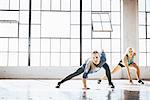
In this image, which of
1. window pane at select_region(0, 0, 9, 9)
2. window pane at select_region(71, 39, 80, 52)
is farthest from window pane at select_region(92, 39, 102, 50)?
window pane at select_region(0, 0, 9, 9)

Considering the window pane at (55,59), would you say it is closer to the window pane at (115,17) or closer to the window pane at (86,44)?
the window pane at (86,44)

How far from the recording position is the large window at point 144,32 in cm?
889

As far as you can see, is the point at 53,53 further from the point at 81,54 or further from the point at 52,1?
the point at 52,1

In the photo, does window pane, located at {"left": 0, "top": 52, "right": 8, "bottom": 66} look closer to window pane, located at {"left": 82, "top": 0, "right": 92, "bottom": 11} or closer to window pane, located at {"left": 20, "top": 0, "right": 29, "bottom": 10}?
window pane, located at {"left": 20, "top": 0, "right": 29, "bottom": 10}

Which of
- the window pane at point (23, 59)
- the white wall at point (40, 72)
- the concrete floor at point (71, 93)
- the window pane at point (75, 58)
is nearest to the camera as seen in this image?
the concrete floor at point (71, 93)

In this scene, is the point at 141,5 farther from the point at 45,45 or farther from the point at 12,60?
the point at 12,60

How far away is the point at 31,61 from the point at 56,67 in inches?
33.4

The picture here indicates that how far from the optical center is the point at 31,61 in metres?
8.77

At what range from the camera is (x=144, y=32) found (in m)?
8.92

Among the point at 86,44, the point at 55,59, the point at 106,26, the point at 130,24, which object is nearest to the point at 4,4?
the point at 55,59

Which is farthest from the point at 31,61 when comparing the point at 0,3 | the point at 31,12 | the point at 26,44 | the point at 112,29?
the point at 112,29

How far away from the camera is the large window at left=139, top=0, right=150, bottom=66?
889 centimetres

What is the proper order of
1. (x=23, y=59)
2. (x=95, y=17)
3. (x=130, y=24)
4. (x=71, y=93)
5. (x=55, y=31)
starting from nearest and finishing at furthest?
(x=71, y=93), (x=130, y=24), (x=23, y=59), (x=55, y=31), (x=95, y=17)

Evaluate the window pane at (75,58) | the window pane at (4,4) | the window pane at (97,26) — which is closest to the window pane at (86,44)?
the window pane at (75,58)
